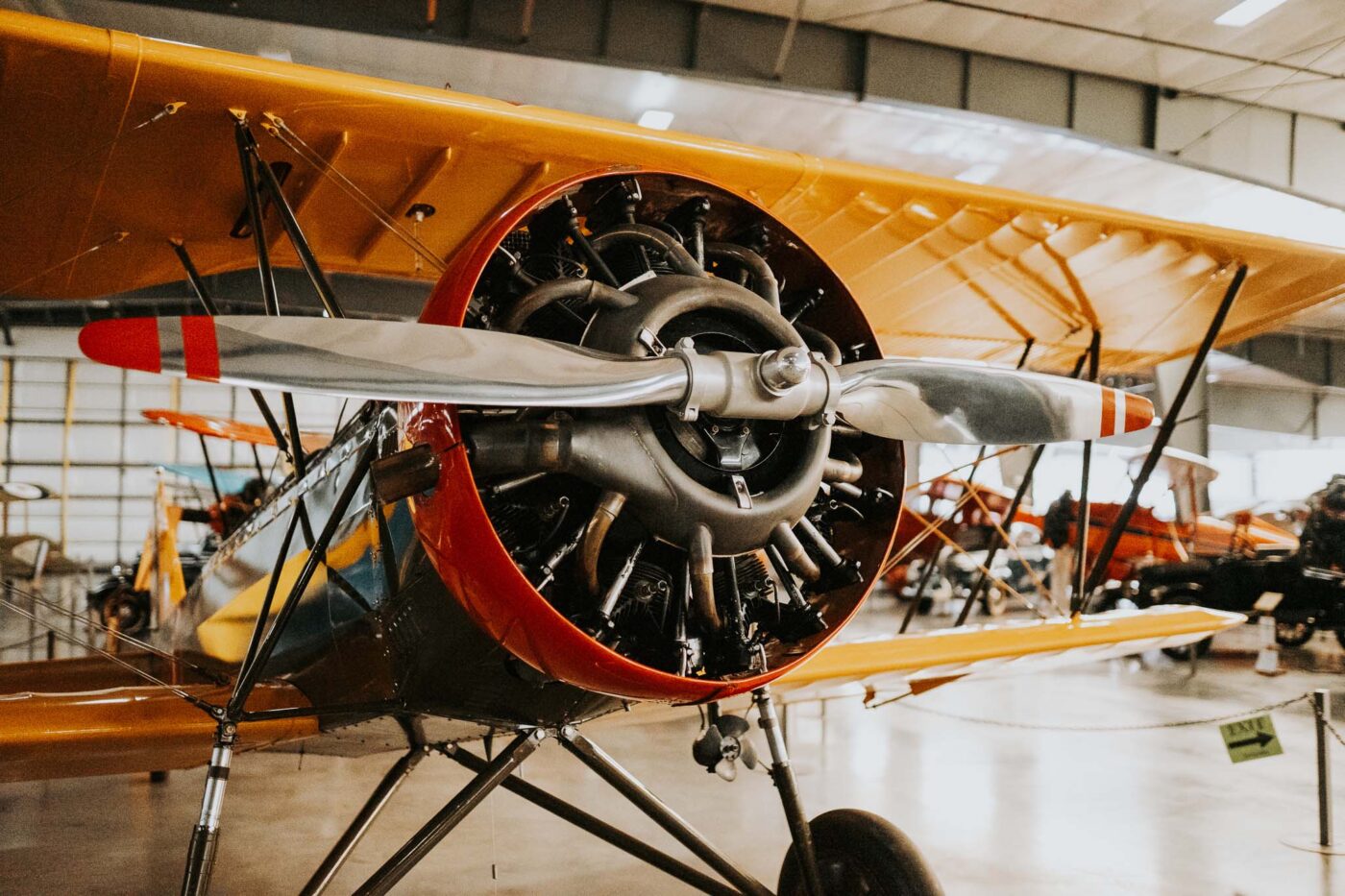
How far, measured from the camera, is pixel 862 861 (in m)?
2.93

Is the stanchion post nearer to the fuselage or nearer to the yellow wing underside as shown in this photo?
the yellow wing underside

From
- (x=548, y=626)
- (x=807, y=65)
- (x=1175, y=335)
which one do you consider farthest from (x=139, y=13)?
(x=548, y=626)

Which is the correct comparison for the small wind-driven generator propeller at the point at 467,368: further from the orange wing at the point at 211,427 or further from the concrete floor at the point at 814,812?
the orange wing at the point at 211,427

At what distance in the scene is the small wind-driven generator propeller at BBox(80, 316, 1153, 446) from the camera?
1.57m

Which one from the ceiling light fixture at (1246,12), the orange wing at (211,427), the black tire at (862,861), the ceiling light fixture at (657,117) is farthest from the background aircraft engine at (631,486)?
the ceiling light fixture at (1246,12)

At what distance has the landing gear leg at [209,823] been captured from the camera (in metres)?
2.31

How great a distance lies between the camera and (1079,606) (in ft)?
13.6

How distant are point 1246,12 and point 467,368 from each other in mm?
11197

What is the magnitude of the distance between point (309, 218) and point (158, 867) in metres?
3.07

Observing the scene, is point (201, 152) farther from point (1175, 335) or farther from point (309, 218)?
point (1175, 335)

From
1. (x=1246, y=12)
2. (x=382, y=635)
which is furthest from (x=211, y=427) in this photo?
(x=1246, y=12)

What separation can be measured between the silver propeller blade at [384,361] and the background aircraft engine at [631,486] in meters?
0.12

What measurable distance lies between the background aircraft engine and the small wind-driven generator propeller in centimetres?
6

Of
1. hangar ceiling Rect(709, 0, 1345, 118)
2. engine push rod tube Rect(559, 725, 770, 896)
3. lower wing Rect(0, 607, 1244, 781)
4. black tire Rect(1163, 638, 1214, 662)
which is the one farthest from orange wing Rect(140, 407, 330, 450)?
black tire Rect(1163, 638, 1214, 662)
